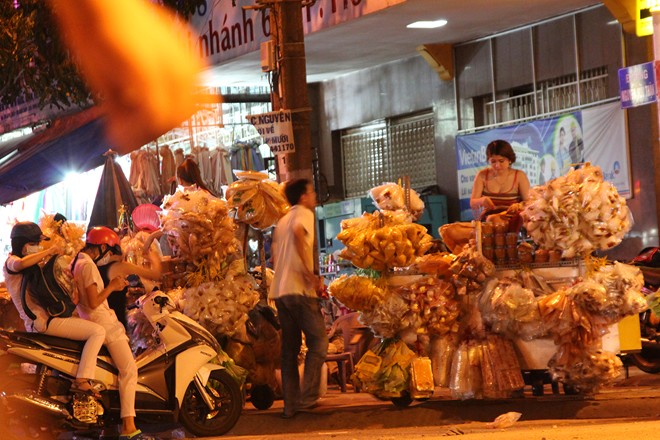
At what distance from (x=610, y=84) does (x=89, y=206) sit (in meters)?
10.2

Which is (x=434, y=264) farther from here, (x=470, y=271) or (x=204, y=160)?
(x=204, y=160)

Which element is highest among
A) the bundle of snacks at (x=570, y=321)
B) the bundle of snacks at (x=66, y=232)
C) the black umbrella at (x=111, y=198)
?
the black umbrella at (x=111, y=198)

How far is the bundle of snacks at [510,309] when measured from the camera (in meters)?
9.28

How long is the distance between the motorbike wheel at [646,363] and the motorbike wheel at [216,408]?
13.8ft

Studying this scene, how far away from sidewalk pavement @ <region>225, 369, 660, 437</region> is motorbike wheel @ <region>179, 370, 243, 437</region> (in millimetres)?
172

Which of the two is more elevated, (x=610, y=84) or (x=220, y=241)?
(x=610, y=84)

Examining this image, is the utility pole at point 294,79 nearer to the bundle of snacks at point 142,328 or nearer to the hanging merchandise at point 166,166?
the bundle of snacks at point 142,328

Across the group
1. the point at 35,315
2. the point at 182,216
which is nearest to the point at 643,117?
the point at 182,216

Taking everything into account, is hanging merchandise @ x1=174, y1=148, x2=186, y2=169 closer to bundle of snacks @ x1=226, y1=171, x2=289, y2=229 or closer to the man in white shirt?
bundle of snacks @ x1=226, y1=171, x2=289, y2=229

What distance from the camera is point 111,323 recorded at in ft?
29.5

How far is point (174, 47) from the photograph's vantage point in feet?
63.7

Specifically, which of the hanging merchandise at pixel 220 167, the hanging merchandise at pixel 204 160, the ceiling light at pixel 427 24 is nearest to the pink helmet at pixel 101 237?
the ceiling light at pixel 427 24

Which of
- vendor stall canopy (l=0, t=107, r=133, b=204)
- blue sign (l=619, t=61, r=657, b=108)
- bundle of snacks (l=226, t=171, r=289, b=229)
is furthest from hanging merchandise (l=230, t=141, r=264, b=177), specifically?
bundle of snacks (l=226, t=171, r=289, b=229)

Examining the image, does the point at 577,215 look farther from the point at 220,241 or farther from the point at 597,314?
the point at 220,241
